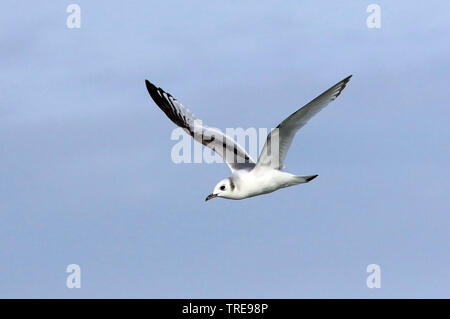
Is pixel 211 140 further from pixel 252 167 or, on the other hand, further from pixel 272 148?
pixel 272 148

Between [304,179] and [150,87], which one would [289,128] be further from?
[150,87]

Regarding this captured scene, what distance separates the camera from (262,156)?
15391 millimetres

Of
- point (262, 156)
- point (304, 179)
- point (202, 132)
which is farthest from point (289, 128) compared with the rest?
point (202, 132)

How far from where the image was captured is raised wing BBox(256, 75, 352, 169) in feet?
48.6

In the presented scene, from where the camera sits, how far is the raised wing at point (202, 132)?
17469 millimetres

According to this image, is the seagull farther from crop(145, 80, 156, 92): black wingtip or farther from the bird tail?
crop(145, 80, 156, 92): black wingtip

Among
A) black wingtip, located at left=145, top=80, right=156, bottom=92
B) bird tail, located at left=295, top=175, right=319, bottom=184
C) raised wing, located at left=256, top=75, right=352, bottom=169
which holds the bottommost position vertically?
bird tail, located at left=295, top=175, right=319, bottom=184

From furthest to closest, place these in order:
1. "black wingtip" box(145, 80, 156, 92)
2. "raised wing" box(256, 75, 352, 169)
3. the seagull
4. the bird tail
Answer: "black wingtip" box(145, 80, 156, 92), the bird tail, the seagull, "raised wing" box(256, 75, 352, 169)

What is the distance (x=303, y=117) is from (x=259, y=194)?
2103 millimetres

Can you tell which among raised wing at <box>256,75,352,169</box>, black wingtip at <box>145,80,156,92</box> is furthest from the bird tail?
black wingtip at <box>145,80,156,92</box>

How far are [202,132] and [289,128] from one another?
354cm

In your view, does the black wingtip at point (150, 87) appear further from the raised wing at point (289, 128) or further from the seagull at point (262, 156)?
the raised wing at point (289, 128)

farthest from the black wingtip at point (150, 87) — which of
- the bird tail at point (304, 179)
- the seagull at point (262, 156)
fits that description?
the bird tail at point (304, 179)

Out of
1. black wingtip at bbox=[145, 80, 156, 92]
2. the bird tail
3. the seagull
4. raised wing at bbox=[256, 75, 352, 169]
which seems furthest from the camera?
black wingtip at bbox=[145, 80, 156, 92]
